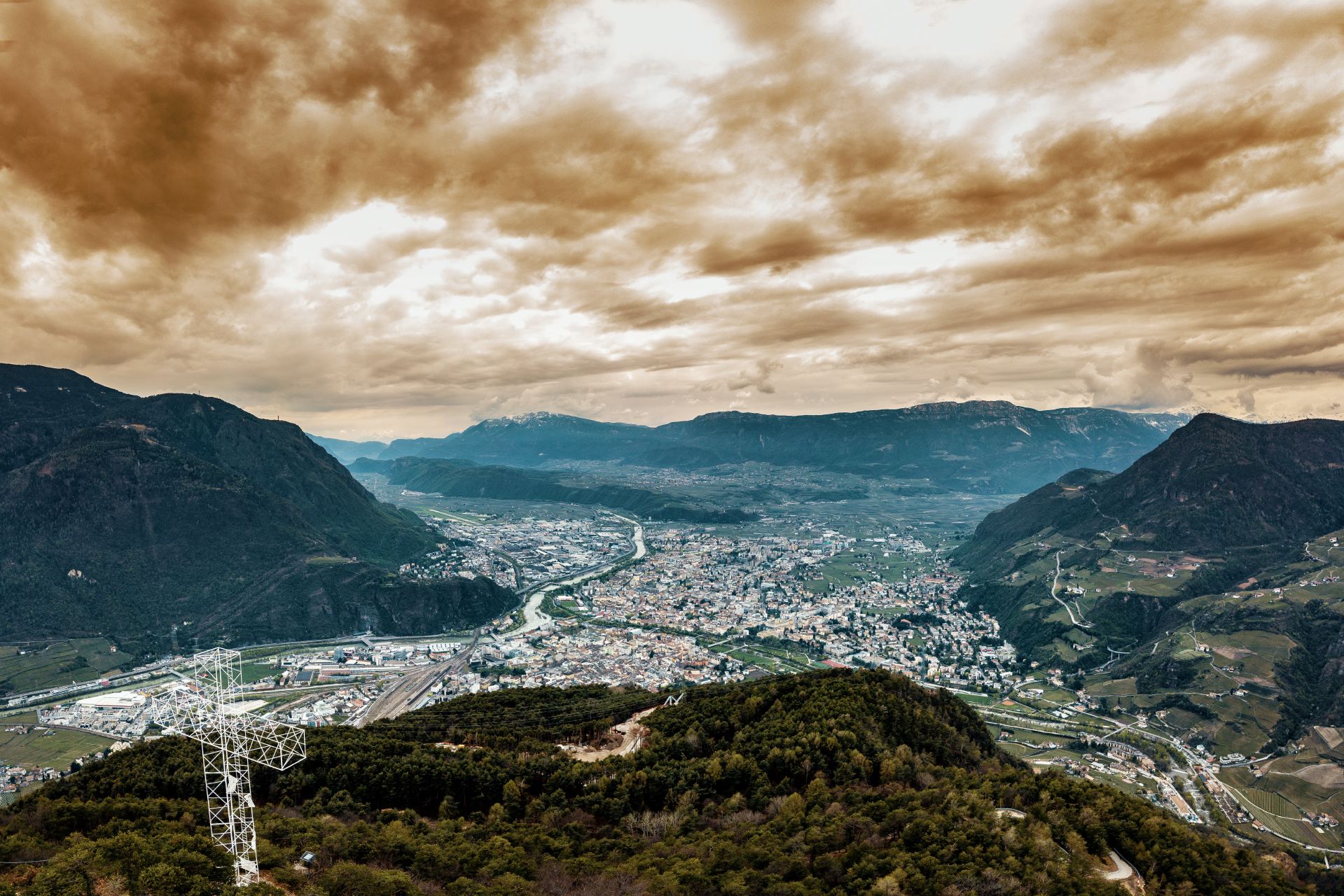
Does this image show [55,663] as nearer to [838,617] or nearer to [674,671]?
[674,671]

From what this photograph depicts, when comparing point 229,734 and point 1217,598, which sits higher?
point 229,734

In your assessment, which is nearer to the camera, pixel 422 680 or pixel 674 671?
pixel 422 680

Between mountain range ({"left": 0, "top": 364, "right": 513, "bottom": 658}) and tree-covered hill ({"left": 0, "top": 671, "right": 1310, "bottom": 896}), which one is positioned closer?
tree-covered hill ({"left": 0, "top": 671, "right": 1310, "bottom": 896})

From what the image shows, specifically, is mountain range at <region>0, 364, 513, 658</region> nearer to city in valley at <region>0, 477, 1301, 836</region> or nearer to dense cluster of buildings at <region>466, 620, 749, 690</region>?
city in valley at <region>0, 477, 1301, 836</region>

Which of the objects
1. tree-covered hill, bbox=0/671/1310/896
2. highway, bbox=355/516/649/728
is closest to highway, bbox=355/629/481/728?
highway, bbox=355/516/649/728

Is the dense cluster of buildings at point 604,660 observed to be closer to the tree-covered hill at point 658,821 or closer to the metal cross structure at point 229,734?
the tree-covered hill at point 658,821

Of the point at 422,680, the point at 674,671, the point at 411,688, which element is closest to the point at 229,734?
the point at 411,688
